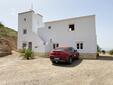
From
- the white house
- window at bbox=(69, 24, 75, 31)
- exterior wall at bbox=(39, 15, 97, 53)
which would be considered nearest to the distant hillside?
the white house

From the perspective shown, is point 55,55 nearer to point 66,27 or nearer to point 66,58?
point 66,58

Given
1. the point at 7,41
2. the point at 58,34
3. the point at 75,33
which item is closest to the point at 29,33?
the point at 58,34

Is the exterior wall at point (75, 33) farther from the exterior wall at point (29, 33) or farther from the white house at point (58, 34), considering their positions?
the exterior wall at point (29, 33)

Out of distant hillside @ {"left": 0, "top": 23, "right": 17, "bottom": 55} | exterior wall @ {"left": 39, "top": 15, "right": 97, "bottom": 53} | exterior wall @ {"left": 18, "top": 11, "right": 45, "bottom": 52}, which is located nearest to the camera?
exterior wall @ {"left": 39, "top": 15, "right": 97, "bottom": 53}

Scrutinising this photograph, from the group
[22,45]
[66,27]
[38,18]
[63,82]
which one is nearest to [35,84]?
[63,82]

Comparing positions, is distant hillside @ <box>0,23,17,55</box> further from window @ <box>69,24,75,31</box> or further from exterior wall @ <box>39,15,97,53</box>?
window @ <box>69,24,75,31</box>

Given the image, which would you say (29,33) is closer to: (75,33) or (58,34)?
(58,34)

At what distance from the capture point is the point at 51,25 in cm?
2200

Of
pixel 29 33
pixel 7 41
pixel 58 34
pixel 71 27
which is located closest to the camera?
pixel 71 27

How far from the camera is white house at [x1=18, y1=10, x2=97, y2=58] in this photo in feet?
62.3

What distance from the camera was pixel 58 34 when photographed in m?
21.2

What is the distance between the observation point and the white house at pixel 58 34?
62.3 feet

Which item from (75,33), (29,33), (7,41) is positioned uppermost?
(29,33)

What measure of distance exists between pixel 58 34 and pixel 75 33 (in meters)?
2.83
